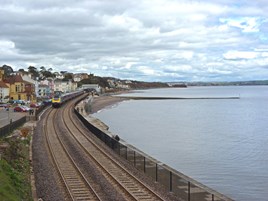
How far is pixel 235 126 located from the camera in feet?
240

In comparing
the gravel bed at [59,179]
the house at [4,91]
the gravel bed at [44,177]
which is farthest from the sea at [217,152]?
the house at [4,91]

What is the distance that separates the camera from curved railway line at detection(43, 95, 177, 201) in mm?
19750

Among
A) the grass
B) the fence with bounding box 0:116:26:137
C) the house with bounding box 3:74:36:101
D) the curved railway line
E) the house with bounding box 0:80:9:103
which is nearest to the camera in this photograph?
the grass

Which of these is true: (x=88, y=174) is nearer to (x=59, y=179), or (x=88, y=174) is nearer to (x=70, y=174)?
(x=70, y=174)

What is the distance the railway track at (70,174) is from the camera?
64.1 ft

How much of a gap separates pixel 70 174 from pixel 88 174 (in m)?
1.05

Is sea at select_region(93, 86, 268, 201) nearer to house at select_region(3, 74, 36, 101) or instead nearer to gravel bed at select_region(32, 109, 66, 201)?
gravel bed at select_region(32, 109, 66, 201)

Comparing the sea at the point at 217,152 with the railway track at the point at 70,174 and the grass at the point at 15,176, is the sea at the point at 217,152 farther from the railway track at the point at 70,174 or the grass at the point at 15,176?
the grass at the point at 15,176

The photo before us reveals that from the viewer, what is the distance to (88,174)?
79.3ft

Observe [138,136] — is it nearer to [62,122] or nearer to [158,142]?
[158,142]

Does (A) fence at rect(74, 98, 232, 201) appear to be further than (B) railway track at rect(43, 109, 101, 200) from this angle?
Yes

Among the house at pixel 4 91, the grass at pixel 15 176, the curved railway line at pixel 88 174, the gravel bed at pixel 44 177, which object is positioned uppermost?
the house at pixel 4 91

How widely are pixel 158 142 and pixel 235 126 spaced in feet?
86.7

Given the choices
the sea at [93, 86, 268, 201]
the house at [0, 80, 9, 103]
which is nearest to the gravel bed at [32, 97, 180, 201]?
the sea at [93, 86, 268, 201]
